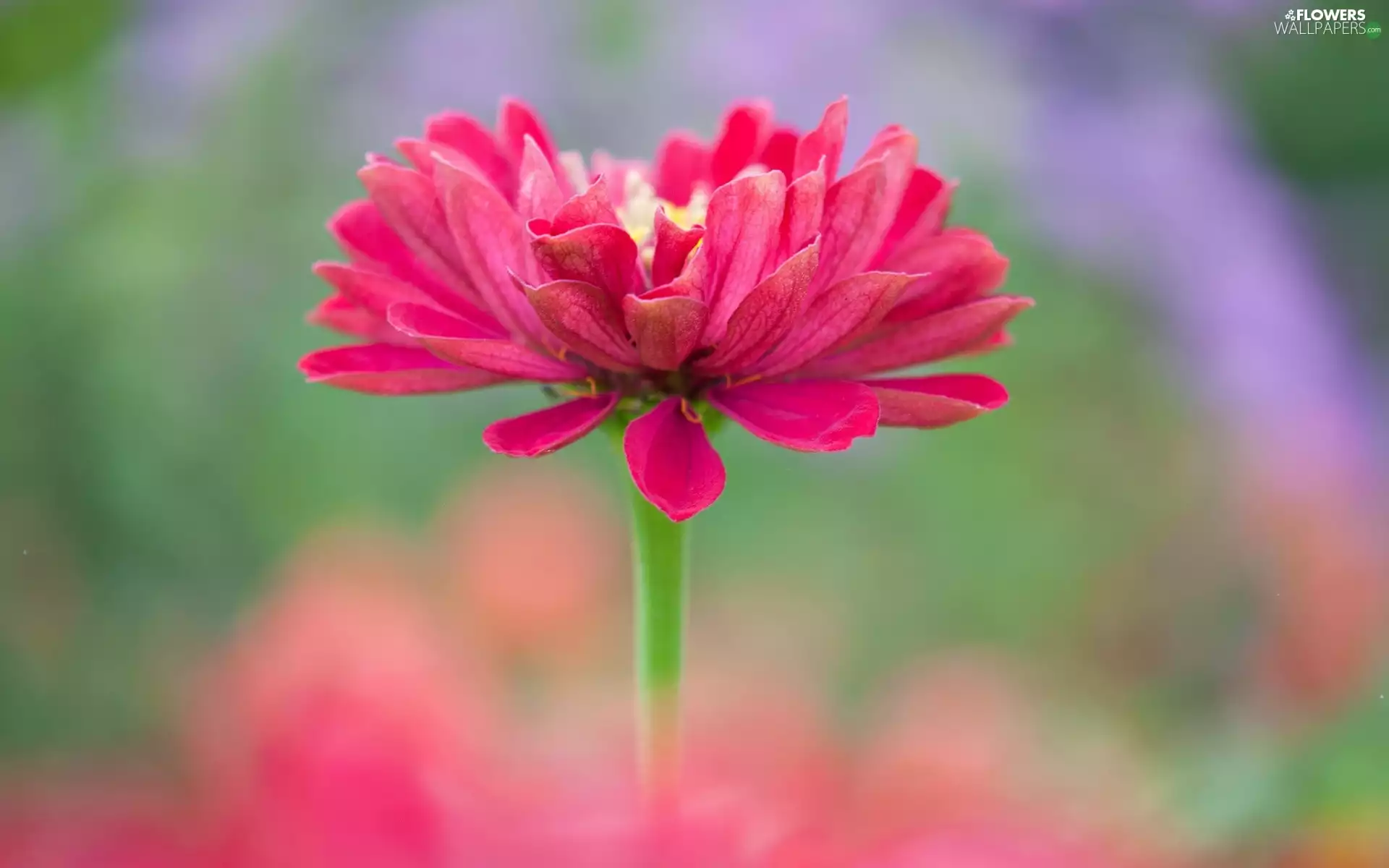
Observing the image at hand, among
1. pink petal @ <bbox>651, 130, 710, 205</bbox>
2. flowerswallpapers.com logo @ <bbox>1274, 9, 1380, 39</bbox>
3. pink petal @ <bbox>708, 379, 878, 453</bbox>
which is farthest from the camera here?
flowerswallpapers.com logo @ <bbox>1274, 9, 1380, 39</bbox>

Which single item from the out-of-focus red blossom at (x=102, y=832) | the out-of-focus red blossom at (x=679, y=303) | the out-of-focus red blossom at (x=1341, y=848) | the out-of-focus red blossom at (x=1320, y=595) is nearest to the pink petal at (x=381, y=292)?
the out-of-focus red blossom at (x=679, y=303)

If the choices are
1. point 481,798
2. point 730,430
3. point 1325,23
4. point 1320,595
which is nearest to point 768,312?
point 481,798

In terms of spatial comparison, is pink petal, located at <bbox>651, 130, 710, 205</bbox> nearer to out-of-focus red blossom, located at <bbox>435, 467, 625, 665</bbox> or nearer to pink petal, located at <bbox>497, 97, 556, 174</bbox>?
pink petal, located at <bbox>497, 97, 556, 174</bbox>

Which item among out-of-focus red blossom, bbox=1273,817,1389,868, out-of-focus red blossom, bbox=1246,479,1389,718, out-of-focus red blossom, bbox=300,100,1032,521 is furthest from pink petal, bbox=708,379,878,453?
out-of-focus red blossom, bbox=1246,479,1389,718

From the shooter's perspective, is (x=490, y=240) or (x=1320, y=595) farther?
(x=1320, y=595)

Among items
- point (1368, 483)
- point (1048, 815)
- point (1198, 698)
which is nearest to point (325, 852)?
point (1048, 815)

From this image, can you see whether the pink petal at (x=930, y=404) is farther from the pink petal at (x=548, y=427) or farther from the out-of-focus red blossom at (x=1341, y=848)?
→ the out-of-focus red blossom at (x=1341, y=848)

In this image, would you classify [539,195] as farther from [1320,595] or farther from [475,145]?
[1320,595]
